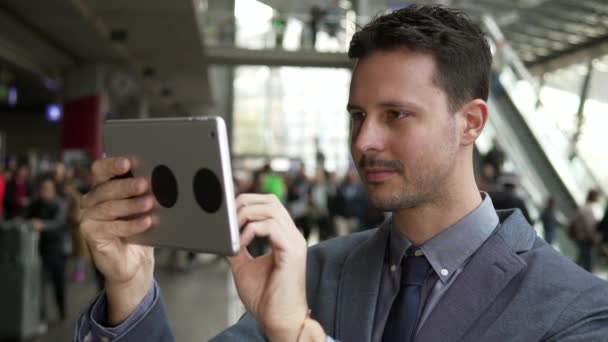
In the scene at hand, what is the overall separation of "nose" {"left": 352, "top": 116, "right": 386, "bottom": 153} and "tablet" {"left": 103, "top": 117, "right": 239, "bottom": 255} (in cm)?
38

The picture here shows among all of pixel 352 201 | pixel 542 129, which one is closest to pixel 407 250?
pixel 352 201

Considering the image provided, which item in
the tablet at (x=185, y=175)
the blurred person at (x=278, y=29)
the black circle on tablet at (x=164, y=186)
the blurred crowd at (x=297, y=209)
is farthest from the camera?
the blurred person at (x=278, y=29)

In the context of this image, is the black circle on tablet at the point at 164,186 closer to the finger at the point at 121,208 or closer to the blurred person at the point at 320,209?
the finger at the point at 121,208

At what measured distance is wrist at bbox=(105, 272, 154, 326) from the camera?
152 centimetres

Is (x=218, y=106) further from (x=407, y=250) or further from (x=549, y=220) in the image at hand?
(x=407, y=250)

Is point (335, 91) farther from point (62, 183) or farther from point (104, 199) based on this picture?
point (104, 199)

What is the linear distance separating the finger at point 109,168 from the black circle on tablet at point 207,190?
0.69ft

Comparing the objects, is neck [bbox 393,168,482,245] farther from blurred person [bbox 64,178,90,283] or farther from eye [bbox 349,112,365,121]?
blurred person [bbox 64,178,90,283]

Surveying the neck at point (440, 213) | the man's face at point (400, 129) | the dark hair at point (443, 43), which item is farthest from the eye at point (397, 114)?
the neck at point (440, 213)

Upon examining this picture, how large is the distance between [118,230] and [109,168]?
129 mm

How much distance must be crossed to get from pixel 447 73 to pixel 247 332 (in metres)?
0.76

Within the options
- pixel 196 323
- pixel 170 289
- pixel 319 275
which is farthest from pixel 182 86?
pixel 319 275

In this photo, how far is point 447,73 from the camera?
1.52m

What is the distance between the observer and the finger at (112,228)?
1.38 meters
